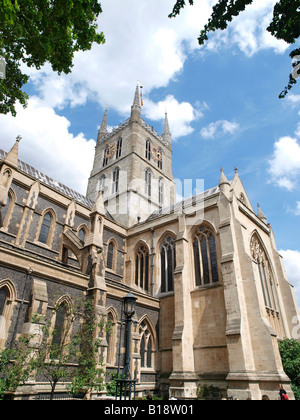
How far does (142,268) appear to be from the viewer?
76.5ft

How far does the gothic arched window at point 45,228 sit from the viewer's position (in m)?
18.5

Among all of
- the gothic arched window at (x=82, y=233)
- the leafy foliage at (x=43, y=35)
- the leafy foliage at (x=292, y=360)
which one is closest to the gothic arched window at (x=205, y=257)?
the leafy foliage at (x=292, y=360)

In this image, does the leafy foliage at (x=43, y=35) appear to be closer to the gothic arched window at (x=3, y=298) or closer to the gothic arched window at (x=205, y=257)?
the gothic arched window at (x=3, y=298)

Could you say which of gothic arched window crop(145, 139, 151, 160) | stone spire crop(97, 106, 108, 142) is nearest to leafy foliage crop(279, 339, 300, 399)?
gothic arched window crop(145, 139, 151, 160)

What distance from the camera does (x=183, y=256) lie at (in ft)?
62.1

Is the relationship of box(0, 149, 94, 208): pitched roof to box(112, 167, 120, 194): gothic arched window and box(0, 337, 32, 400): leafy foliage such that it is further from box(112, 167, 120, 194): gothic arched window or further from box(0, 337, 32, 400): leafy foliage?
box(0, 337, 32, 400): leafy foliage

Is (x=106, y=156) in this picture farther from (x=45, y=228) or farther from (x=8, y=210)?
(x=8, y=210)

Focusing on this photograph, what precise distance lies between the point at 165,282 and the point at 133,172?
1515 cm

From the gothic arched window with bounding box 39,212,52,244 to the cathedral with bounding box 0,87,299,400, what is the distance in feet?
0.24

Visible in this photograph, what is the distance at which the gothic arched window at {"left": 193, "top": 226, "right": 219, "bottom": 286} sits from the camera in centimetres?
1836

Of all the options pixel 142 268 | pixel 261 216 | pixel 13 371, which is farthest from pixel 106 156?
pixel 13 371

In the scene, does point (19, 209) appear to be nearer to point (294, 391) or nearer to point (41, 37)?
point (41, 37)

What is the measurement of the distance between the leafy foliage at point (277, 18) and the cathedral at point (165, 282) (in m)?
11.1
